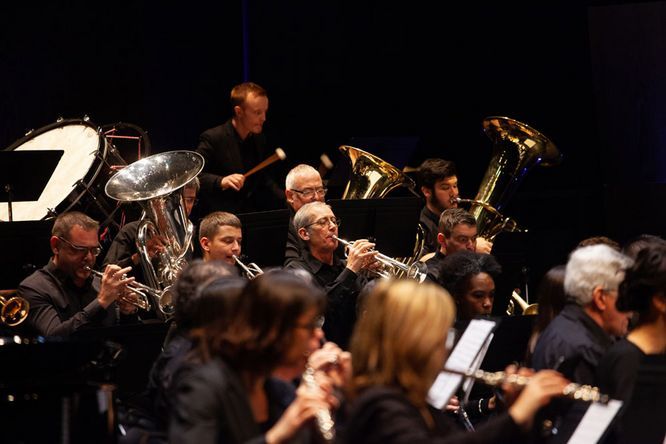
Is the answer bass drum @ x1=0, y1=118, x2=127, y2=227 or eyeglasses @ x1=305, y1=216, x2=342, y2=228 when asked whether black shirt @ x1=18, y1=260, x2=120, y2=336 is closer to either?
bass drum @ x1=0, y1=118, x2=127, y2=227

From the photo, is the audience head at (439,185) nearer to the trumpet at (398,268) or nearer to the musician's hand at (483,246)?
the musician's hand at (483,246)

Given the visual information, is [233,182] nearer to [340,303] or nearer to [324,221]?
[324,221]

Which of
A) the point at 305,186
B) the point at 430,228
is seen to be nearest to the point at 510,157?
the point at 430,228

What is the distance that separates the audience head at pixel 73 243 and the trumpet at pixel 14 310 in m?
0.31

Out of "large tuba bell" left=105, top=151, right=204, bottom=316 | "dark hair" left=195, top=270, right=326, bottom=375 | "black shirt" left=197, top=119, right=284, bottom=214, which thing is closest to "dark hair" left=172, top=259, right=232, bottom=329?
"dark hair" left=195, top=270, right=326, bottom=375

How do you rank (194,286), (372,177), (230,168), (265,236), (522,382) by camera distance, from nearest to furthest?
(522,382) < (194,286) < (265,236) < (372,177) < (230,168)

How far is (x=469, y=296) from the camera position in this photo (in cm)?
544

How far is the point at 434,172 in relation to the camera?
294 inches

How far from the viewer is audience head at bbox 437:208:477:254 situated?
21.3 ft

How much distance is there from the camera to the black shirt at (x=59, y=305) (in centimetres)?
548

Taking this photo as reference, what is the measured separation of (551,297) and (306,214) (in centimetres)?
195

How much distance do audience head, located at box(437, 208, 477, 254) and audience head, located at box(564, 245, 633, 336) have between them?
2252 mm

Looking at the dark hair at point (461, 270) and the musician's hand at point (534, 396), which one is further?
the dark hair at point (461, 270)

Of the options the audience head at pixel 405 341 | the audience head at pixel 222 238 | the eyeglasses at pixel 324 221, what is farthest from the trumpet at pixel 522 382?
the eyeglasses at pixel 324 221
